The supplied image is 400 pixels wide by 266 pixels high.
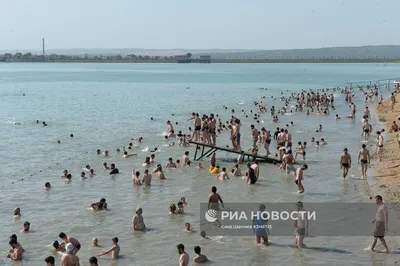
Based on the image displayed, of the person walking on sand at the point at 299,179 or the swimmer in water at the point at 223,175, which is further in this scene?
the swimmer in water at the point at 223,175

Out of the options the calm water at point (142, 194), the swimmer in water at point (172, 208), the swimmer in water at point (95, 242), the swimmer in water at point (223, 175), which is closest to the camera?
the calm water at point (142, 194)

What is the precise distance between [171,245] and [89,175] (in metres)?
11.0

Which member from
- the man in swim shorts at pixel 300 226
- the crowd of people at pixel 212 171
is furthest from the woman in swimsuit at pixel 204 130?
the man in swim shorts at pixel 300 226

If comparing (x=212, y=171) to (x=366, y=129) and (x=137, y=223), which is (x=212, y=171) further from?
(x=366, y=129)

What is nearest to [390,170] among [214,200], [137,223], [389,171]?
[389,171]

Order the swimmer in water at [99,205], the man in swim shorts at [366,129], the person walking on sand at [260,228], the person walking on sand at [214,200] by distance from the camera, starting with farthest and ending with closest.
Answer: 1. the man in swim shorts at [366,129]
2. the swimmer in water at [99,205]
3. the person walking on sand at [214,200]
4. the person walking on sand at [260,228]

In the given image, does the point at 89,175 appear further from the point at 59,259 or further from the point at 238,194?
the point at 59,259

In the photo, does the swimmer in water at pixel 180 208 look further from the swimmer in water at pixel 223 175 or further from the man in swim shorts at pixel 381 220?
the man in swim shorts at pixel 381 220

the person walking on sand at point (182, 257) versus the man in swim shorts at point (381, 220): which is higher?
the man in swim shorts at point (381, 220)

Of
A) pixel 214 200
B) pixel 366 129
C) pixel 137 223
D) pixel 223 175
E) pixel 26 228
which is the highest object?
pixel 366 129

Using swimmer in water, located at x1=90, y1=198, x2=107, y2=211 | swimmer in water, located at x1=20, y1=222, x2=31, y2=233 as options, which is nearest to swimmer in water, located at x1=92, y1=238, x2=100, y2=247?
swimmer in water, located at x1=20, y1=222, x2=31, y2=233

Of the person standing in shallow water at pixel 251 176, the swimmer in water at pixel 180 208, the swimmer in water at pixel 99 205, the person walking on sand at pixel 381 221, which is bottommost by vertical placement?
the swimmer in water at pixel 99 205

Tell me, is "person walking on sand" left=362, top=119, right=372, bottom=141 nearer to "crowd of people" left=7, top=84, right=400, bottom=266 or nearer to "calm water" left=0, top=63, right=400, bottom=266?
"crowd of people" left=7, top=84, right=400, bottom=266

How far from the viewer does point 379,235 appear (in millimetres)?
13961
